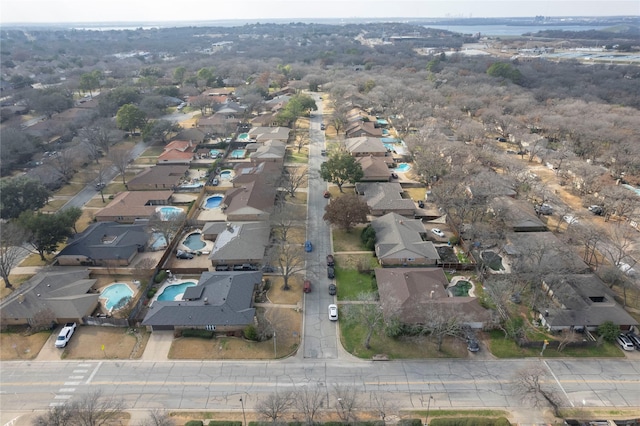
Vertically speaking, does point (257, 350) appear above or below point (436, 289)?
below

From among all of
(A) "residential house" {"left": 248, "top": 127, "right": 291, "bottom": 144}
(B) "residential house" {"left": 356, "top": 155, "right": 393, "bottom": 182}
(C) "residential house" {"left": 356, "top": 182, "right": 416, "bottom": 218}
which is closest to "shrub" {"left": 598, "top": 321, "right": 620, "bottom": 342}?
(C) "residential house" {"left": 356, "top": 182, "right": 416, "bottom": 218}

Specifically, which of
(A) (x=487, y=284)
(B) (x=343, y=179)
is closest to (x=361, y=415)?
(A) (x=487, y=284)

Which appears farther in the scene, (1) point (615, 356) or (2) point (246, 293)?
(2) point (246, 293)

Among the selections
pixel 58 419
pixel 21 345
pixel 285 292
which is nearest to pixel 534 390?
pixel 285 292

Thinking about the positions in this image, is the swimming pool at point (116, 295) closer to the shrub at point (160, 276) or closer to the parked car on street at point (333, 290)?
the shrub at point (160, 276)

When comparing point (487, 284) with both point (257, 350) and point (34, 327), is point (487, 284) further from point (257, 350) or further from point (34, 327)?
point (34, 327)

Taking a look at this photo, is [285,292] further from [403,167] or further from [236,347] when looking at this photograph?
[403,167]
